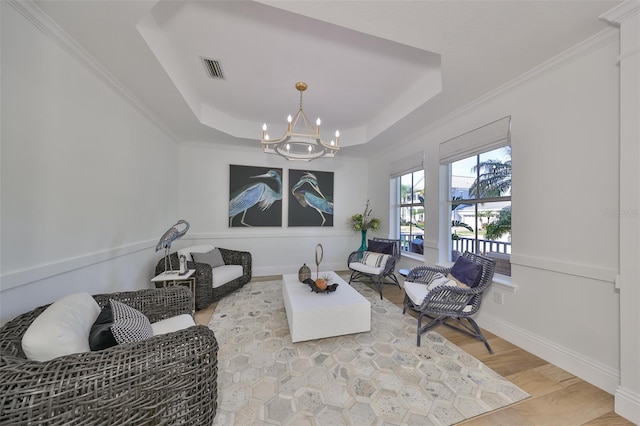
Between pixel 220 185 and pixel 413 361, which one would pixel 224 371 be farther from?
pixel 220 185

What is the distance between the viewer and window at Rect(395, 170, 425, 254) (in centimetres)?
394

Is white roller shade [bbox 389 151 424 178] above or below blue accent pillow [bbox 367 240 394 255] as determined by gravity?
above

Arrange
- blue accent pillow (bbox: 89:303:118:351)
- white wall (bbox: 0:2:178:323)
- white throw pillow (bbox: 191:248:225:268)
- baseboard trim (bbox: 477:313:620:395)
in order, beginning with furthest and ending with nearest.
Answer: white throw pillow (bbox: 191:248:225:268), baseboard trim (bbox: 477:313:620:395), white wall (bbox: 0:2:178:323), blue accent pillow (bbox: 89:303:118:351)

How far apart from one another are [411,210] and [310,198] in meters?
2.01

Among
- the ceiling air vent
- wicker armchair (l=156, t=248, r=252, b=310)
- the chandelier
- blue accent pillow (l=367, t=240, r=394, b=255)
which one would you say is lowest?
wicker armchair (l=156, t=248, r=252, b=310)

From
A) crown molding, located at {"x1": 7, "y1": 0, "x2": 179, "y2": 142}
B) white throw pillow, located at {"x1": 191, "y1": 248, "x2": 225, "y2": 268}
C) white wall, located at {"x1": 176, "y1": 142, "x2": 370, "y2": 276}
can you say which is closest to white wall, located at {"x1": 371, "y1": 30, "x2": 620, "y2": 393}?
white wall, located at {"x1": 176, "y1": 142, "x2": 370, "y2": 276}

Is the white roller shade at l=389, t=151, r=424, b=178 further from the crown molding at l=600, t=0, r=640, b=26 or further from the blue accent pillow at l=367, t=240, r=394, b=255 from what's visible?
the crown molding at l=600, t=0, r=640, b=26

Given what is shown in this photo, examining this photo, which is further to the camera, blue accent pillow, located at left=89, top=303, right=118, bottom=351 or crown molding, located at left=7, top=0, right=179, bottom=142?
crown molding, located at left=7, top=0, right=179, bottom=142

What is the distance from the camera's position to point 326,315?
2227 mm

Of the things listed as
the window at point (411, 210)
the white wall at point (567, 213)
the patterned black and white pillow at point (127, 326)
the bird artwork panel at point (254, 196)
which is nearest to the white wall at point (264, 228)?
the bird artwork panel at point (254, 196)

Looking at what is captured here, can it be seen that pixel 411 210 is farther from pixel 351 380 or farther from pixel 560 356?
pixel 351 380

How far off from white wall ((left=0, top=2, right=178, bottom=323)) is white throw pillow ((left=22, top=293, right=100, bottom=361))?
0.48 meters

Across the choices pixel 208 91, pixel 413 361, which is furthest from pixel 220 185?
pixel 413 361

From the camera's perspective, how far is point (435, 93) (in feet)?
8.51
